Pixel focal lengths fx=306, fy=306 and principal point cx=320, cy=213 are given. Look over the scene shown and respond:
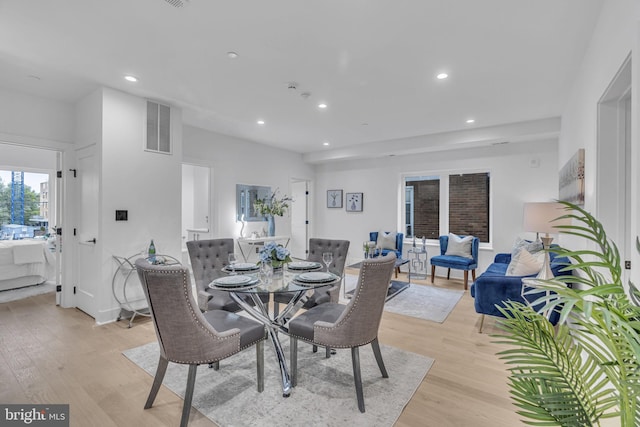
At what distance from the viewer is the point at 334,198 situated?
24.2 feet

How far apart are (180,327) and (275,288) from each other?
0.69 m

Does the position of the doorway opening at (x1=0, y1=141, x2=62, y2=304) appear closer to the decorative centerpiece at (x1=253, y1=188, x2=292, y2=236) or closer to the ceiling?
the ceiling

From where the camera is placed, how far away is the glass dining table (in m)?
2.24

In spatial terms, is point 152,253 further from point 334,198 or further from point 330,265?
point 334,198

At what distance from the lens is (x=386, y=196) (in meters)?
6.63

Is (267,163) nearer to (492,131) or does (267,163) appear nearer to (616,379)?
(492,131)

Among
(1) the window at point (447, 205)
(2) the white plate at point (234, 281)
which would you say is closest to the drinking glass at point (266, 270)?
(2) the white plate at point (234, 281)

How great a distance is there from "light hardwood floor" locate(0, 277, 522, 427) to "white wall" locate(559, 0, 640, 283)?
4.03ft

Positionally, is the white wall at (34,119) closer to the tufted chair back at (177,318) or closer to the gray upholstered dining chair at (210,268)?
the gray upholstered dining chair at (210,268)

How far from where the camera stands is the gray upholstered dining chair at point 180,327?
1.78 m

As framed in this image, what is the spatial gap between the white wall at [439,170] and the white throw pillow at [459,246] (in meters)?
0.54

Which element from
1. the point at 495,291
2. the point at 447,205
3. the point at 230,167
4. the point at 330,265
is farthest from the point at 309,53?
the point at 447,205

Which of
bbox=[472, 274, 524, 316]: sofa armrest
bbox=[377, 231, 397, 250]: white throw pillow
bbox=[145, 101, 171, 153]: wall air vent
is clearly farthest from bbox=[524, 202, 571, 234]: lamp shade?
bbox=[145, 101, 171, 153]: wall air vent

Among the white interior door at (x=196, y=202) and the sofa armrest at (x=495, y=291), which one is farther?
the white interior door at (x=196, y=202)
